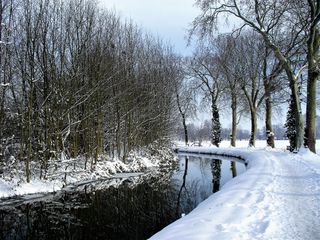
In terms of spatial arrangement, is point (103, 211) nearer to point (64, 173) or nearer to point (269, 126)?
point (64, 173)

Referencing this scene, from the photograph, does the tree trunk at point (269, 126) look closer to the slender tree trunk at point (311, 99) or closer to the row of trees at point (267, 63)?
the row of trees at point (267, 63)

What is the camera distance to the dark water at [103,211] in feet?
29.9

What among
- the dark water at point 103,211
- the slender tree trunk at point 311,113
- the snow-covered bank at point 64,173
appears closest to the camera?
the dark water at point 103,211

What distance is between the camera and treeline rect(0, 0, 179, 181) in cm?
1544

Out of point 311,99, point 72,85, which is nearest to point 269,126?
point 311,99

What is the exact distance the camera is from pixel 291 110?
31.1 m

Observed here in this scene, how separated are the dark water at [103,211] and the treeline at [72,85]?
3082 mm

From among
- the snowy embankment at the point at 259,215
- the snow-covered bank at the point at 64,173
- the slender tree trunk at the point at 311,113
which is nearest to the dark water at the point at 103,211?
the snow-covered bank at the point at 64,173

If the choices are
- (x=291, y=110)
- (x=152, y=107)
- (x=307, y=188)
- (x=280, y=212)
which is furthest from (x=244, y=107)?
(x=280, y=212)

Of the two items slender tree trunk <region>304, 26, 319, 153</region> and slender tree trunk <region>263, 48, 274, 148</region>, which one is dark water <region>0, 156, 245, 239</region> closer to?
slender tree trunk <region>304, 26, 319, 153</region>

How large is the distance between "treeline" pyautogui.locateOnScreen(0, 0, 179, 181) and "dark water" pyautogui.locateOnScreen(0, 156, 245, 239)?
3082 mm

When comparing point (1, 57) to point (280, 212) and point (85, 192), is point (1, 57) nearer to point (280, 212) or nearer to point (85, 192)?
point (85, 192)

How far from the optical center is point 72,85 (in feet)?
65.1

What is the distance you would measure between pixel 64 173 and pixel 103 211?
225 inches
